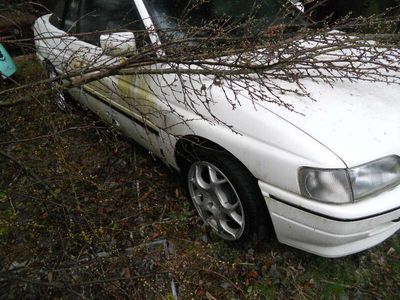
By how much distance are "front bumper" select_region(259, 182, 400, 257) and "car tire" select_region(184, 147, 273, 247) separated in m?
0.13

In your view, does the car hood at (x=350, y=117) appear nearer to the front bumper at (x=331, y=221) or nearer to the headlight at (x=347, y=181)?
the headlight at (x=347, y=181)

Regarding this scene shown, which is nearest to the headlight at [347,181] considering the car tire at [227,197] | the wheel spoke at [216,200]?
the car tire at [227,197]

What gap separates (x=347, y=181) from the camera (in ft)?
5.91

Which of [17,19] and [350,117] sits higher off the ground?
[17,19]

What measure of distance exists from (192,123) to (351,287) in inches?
52.7

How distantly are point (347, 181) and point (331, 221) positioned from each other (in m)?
0.21

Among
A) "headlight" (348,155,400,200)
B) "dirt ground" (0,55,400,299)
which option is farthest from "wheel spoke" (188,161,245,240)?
"headlight" (348,155,400,200)

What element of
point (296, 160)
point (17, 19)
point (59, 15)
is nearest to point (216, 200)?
point (296, 160)

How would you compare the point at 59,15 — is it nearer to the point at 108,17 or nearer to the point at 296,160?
the point at 108,17

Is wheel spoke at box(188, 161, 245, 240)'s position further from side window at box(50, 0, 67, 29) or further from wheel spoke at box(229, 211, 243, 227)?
side window at box(50, 0, 67, 29)

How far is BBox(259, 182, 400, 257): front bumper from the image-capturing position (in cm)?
183

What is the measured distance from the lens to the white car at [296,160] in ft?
6.02

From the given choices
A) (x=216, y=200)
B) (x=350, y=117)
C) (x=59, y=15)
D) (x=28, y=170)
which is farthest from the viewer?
(x=59, y=15)

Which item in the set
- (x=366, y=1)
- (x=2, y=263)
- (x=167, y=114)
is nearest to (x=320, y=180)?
(x=167, y=114)
